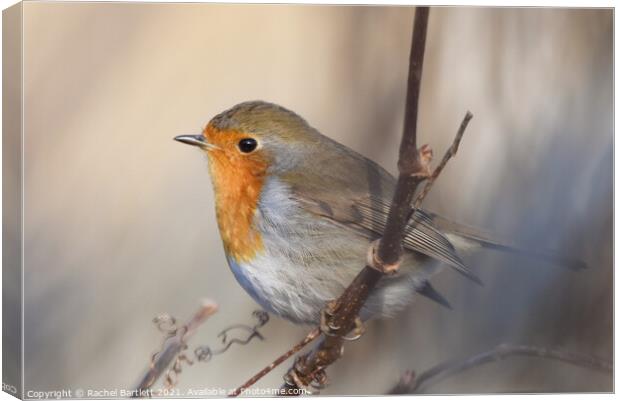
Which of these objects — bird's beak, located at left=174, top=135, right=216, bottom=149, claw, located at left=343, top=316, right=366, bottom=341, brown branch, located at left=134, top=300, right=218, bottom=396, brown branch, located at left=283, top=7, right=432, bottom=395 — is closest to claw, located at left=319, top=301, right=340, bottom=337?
brown branch, located at left=283, top=7, right=432, bottom=395

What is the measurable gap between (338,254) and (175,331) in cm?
49

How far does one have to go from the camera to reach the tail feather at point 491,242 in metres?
2.45

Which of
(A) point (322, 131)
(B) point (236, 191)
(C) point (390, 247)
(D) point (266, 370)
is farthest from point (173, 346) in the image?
(C) point (390, 247)

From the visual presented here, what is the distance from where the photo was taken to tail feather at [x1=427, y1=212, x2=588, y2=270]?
2.45 metres

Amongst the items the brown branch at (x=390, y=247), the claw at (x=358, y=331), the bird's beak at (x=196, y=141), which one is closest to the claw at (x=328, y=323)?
the brown branch at (x=390, y=247)

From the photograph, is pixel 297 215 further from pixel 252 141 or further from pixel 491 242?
pixel 491 242

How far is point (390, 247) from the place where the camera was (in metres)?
1.81

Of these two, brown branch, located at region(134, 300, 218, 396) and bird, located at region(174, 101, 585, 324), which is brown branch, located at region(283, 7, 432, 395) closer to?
bird, located at region(174, 101, 585, 324)

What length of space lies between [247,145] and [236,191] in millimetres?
118

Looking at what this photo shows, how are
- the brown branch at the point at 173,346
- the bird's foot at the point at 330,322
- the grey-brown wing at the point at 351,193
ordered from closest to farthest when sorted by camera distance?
the bird's foot at the point at 330,322
the grey-brown wing at the point at 351,193
the brown branch at the point at 173,346

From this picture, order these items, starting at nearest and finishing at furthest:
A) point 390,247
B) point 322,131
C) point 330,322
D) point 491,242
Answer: point 390,247 → point 330,322 → point 322,131 → point 491,242

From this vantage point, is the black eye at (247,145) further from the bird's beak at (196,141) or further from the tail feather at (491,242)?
the tail feather at (491,242)

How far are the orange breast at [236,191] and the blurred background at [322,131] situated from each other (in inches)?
3.0

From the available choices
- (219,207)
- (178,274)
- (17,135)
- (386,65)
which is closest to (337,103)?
(386,65)
